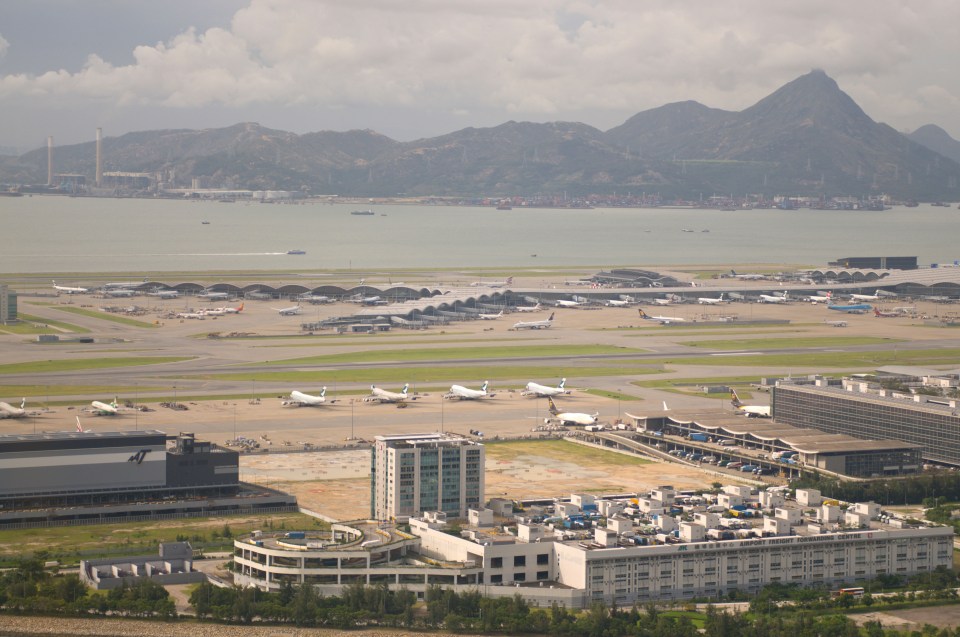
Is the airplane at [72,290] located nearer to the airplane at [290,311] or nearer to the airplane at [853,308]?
the airplane at [290,311]

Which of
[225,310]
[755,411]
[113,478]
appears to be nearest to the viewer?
[113,478]

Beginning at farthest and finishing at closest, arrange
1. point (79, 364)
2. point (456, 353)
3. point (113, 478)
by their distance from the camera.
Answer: point (456, 353) → point (79, 364) → point (113, 478)

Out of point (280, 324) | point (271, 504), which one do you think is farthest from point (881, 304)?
point (271, 504)

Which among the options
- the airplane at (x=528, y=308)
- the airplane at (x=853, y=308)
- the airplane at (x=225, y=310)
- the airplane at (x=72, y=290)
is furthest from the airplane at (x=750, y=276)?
the airplane at (x=72, y=290)

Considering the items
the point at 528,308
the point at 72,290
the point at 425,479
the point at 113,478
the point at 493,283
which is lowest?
the point at 113,478

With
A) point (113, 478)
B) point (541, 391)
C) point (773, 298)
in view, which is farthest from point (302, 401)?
point (773, 298)

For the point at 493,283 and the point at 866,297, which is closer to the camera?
the point at 866,297

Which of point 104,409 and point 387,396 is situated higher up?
point 387,396

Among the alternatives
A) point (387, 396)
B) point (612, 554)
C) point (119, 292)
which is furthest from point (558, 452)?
point (119, 292)

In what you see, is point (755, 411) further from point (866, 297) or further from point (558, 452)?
point (866, 297)

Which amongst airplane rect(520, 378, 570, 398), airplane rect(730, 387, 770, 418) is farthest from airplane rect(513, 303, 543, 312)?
airplane rect(730, 387, 770, 418)

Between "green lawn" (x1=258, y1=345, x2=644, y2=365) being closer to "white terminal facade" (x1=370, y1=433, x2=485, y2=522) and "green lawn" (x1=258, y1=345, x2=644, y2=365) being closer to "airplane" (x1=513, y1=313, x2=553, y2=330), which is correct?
"airplane" (x1=513, y1=313, x2=553, y2=330)
